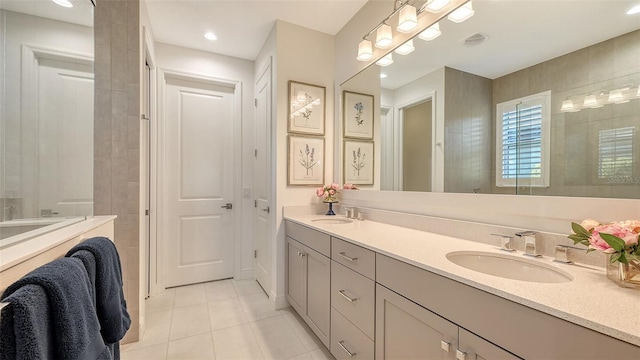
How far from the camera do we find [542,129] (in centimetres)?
111

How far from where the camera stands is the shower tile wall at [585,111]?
91cm

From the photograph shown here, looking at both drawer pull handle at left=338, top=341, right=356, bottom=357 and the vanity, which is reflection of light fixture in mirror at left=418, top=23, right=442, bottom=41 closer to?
the vanity

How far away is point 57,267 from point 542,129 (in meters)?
1.69

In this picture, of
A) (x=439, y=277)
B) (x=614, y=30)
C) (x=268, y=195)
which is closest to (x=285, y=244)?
(x=268, y=195)

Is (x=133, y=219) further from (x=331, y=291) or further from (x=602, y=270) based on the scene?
(x=602, y=270)

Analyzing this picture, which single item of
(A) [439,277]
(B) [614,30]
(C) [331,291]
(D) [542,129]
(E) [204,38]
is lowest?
(C) [331,291]

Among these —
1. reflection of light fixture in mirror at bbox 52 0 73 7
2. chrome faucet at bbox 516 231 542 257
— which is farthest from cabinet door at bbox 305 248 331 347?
reflection of light fixture in mirror at bbox 52 0 73 7

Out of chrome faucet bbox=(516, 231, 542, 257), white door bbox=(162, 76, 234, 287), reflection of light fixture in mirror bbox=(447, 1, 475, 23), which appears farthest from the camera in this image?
white door bbox=(162, 76, 234, 287)

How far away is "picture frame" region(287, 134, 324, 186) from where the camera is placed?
2.43 m

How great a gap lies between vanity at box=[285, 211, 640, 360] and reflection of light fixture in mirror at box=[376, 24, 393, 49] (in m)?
1.33

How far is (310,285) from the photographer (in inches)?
76.2

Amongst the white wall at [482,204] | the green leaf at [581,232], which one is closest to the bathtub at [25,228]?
the green leaf at [581,232]

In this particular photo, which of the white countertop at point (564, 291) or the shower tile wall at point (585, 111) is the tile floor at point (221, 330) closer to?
the white countertop at point (564, 291)

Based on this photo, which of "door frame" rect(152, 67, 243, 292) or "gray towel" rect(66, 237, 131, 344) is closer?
"gray towel" rect(66, 237, 131, 344)
